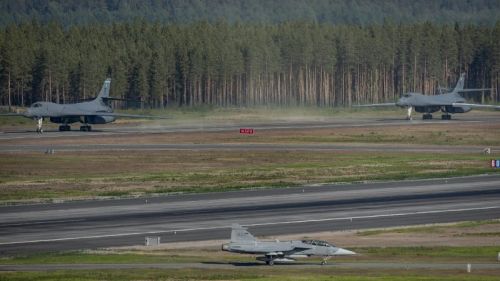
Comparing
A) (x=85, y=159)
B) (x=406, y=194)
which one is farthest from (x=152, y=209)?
(x=85, y=159)

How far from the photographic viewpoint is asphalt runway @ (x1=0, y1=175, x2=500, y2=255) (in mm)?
65688

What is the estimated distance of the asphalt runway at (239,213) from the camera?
65688 mm

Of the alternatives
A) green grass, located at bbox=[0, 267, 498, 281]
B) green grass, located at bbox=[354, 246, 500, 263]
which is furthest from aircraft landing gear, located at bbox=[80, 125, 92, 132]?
green grass, located at bbox=[0, 267, 498, 281]

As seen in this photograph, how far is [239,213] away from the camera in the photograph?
74.8 meters

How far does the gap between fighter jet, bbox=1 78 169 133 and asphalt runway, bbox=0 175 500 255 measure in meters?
54.5

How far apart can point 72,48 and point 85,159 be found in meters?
92.6

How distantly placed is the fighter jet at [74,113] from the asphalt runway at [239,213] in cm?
5448

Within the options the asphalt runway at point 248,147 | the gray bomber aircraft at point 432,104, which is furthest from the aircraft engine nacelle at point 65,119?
the gray bomber aircraft at point 432,104

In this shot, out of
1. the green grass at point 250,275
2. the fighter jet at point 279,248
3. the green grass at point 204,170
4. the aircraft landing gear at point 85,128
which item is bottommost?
the green grass at point 250,275

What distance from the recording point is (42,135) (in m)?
134

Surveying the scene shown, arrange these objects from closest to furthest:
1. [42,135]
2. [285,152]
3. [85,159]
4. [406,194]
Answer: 1. [406,194]
2. [85,159]
3. [285,152]
4. [42,135]

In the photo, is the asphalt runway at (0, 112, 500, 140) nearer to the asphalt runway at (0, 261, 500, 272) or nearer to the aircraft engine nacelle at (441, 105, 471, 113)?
the aircraft engine nacelle at (441, 105, 471, 113)

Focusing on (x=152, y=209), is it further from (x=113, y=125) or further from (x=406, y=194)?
(x=113, y=125)

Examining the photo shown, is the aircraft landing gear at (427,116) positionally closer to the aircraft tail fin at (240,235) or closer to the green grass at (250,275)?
the aircraft tail fin at (240,235)
